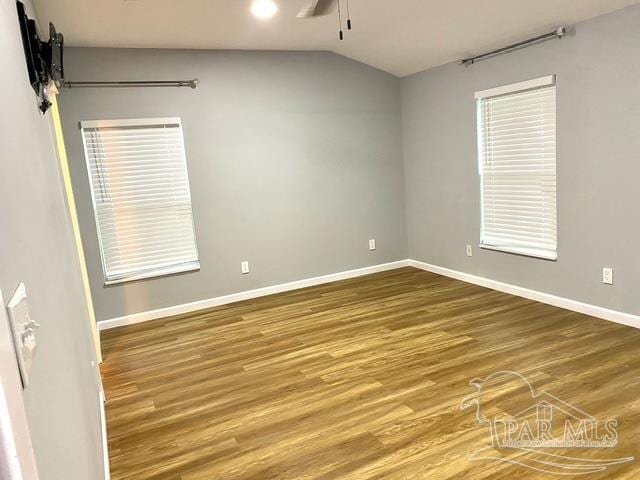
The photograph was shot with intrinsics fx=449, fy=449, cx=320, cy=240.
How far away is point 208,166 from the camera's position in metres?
4.57

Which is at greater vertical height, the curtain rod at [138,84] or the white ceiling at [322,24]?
the white ceiling at [322,24]

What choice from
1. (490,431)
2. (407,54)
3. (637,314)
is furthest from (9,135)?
(407,54)

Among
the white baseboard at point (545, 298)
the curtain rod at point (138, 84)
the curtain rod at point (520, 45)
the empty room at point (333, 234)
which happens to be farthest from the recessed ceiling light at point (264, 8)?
the white baseboard at point (545, 298)

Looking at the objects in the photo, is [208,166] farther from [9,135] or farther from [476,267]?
[9,135]

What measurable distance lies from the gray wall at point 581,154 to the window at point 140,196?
9.45 ft

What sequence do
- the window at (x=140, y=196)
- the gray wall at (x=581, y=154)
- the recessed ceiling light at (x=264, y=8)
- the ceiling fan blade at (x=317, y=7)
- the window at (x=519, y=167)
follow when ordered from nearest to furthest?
the ceiling fan blade at (x=317, y=7), the gray wall at (x=581, y=154), the recessed ceiling light at (x=264, y=8), the window at (x=519, y=167), the window at (x=140, y=196)

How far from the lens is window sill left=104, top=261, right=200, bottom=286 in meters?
4.32

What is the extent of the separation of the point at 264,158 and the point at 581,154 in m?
2.96

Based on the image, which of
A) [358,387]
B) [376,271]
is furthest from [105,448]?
[376,271]

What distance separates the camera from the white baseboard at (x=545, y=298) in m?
3.46

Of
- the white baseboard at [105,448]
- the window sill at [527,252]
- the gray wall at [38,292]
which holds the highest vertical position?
the gray wall at [38,292]

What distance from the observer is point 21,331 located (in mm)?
625

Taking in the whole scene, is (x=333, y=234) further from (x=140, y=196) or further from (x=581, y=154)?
(x=581, y=154)

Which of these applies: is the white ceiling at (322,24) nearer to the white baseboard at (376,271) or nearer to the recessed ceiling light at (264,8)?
the recessed ceiling light at (264,8)
